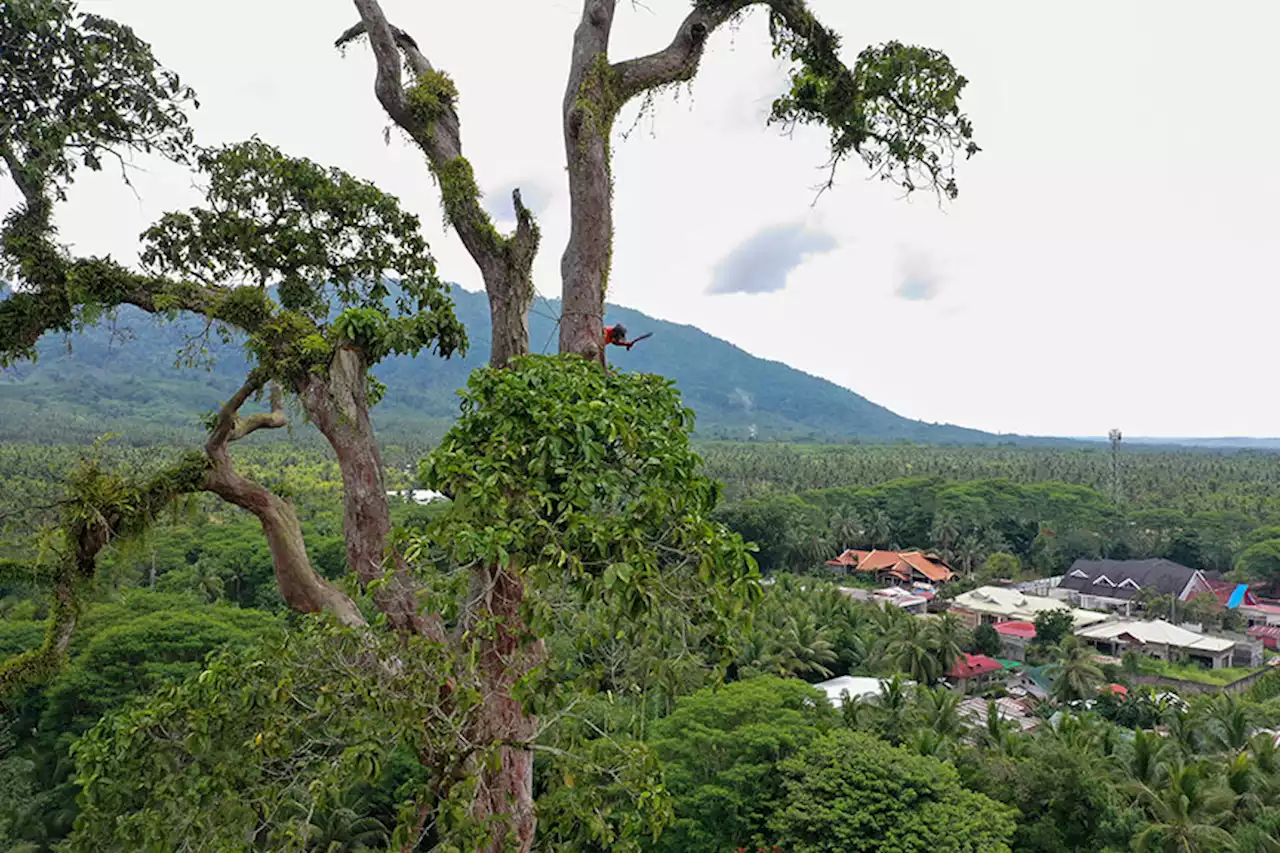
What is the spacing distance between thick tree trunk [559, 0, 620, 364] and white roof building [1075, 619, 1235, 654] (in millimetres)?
37331

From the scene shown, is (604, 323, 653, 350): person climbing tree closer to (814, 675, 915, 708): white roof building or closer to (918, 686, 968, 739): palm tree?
(918, 686, 968, 739): palm tree

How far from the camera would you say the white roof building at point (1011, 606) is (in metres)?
37.8

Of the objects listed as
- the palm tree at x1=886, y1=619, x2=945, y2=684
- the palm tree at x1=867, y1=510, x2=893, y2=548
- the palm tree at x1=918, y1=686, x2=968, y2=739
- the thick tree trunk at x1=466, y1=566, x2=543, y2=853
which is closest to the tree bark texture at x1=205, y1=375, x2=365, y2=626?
the thick tree trunk at x1=466, y1=566, x2=543, y2=853

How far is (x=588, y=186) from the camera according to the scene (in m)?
4.60

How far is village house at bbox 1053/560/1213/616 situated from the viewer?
4362 cm

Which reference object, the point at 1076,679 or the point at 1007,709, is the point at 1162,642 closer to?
the point at 1076,679

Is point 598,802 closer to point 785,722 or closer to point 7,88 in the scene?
point 7,88

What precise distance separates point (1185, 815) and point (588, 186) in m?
17.8

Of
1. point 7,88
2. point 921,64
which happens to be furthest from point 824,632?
point 7,88

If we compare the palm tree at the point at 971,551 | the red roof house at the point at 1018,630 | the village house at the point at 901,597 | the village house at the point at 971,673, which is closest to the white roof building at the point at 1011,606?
the red roof house at the point at 1018,630

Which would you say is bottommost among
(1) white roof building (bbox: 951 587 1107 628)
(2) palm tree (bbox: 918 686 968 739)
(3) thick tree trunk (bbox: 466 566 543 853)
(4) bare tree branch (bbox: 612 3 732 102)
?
(1) white roof building (bbox: 951 587 1107 628)

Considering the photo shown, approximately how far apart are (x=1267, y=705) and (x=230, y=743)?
30.0 metres

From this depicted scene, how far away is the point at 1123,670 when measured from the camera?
32.4 m

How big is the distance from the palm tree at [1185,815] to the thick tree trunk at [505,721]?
15600mm
